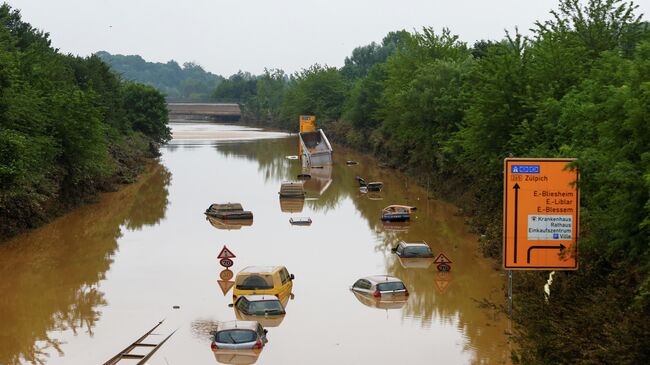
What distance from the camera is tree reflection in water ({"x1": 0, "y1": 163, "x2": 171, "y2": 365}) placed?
30.8 meters

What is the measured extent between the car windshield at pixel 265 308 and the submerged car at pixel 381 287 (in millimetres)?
4911

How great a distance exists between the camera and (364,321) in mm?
32594

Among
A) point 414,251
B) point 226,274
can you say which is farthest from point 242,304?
point 414,251

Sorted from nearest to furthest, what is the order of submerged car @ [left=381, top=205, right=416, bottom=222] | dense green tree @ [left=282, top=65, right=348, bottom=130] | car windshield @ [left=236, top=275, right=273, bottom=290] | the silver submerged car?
1. the silver submerged car
2. car windshield @ [left=236, top=275, right=273, bottom=290]
3. submerged car @ [left=381, top=205, right=416, bottom=222]
4. dense green tree @ [left=282, top=65, right=348, bottom=130]

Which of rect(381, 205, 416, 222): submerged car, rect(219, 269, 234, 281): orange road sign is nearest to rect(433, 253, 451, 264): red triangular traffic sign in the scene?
rect(219, 269, 234, 281): orange road sign

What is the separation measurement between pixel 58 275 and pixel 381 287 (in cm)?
1631

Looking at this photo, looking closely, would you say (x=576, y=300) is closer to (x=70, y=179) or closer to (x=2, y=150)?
(x=2, y=150)

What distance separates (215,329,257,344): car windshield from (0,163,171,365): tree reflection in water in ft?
19.4

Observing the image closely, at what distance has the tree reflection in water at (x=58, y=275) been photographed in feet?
101

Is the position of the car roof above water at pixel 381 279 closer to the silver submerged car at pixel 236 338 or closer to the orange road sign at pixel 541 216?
the silver submerged car at pixel 236 338

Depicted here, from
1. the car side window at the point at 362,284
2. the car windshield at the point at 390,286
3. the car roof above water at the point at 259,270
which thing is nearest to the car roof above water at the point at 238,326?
the car roof above water at the point at 259,270

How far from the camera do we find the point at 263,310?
32625 millimetres

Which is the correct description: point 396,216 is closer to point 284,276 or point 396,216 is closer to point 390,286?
point 390,286

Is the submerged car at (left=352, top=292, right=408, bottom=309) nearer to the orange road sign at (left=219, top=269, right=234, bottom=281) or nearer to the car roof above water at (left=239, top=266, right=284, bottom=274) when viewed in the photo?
the car roof above water at (left=239, top=266, right=284, bottom=274)
